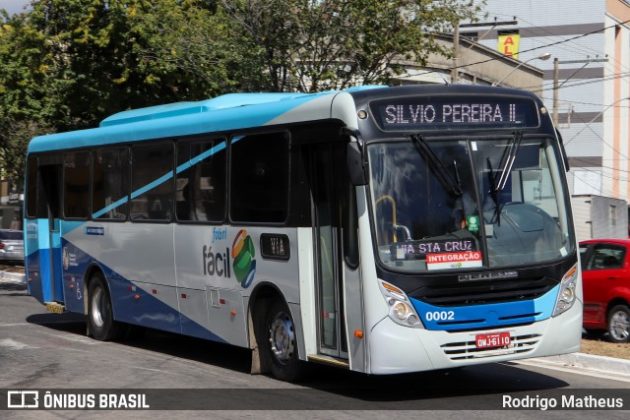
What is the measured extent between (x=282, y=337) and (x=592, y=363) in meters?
3.78

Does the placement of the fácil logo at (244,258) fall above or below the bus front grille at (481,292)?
above

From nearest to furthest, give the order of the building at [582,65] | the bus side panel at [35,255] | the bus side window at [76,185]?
the bus side window at [76,185] → the bus side panel at [35,255] → the building at [582,65]

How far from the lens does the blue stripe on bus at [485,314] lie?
927 cm

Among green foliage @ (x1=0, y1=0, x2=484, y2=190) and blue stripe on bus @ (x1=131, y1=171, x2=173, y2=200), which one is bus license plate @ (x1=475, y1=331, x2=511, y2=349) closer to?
blue stripe on bus @ (x1=131, y1=171, x2=173, y2=200)

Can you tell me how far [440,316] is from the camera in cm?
930

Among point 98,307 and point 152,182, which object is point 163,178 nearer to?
point 152,182

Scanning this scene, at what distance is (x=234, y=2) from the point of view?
19.7 m

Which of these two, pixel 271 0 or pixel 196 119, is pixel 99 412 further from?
pixel 271 0

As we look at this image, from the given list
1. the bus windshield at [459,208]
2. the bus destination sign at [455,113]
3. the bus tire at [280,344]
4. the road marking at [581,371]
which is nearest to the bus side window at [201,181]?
the bus tire at [280,344]

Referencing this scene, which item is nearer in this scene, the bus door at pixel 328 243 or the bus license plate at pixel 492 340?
the bus license plate at pixel 492 340

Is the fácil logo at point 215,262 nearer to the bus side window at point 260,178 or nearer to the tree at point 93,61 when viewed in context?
the bus side window at point 260,178

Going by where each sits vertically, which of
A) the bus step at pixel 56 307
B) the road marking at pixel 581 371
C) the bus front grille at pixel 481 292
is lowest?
the road marking at pixel 581 371

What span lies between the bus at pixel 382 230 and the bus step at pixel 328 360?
26 millimetres

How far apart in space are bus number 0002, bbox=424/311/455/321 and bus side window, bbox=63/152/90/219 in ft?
24.8
